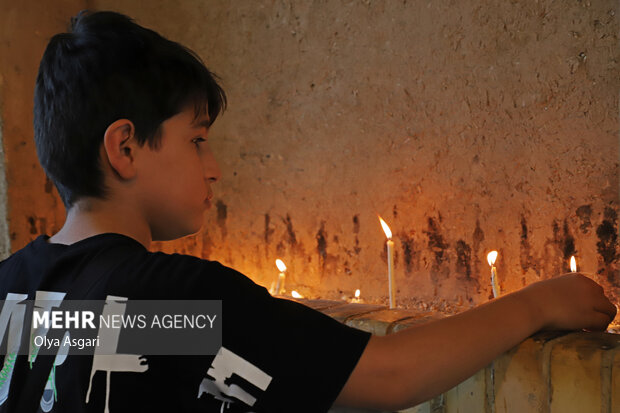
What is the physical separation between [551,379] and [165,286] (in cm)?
63

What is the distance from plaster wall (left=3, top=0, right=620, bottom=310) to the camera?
194 cm

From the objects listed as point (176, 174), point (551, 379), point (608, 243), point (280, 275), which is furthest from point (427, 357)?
point (280, 275)

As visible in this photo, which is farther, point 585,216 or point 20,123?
point 20,123

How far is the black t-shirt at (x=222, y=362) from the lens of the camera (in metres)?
0.67

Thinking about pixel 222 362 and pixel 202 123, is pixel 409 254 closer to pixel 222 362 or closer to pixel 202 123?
pixel 202 123

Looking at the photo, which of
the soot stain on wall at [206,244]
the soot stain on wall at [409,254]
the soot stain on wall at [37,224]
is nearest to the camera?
the soot stain on wall at [409,254]

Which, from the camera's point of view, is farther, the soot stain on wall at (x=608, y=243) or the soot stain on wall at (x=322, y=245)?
the soot stain on wall at (x=322, y=245)

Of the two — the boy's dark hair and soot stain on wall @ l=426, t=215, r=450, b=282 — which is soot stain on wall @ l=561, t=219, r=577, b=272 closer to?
soot stain on wall @ l=426, t=215, r=450, b=282

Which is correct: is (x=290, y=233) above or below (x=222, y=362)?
above

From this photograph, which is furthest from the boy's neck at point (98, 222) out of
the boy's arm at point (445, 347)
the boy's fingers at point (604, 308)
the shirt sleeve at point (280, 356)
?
the boy's fingers at point (604, 308)

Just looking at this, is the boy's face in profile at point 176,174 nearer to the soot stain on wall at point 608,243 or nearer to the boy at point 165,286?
the boy at point 165,286

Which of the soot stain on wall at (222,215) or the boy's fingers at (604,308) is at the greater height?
the soot stain on wall at (222,215)

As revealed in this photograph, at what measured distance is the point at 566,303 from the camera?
86 cm

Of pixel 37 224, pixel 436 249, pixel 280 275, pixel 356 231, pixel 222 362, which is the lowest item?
pixel 222 362
